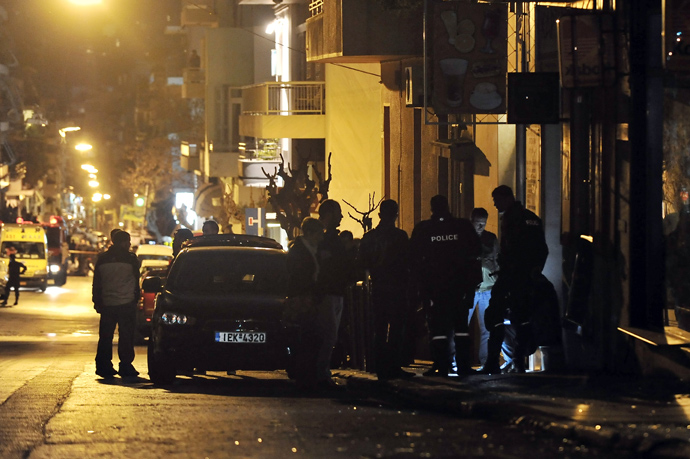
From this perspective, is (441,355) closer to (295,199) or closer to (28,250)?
(295,199)

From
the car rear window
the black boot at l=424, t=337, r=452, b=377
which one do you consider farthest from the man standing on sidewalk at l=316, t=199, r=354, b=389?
the car rear window

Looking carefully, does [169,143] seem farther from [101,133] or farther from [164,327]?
[164,327]

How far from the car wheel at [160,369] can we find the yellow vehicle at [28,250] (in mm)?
42126

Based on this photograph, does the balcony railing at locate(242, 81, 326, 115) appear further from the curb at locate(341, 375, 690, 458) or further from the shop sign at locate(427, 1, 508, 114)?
the curb at locate(341, 375, 690, 458)

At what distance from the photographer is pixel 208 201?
2434 inches

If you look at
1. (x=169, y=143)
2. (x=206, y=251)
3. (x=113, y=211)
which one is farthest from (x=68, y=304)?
(x=113, y=211)

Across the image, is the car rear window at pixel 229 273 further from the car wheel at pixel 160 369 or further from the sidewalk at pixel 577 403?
the sidewalk at pixel 577 403

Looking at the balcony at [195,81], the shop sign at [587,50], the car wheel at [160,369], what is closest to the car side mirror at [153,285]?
the car wheel at [160,369]

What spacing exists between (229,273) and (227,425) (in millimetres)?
5191

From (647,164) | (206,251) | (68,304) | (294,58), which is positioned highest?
(294,58)

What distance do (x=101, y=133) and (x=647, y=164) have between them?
A: 136 m

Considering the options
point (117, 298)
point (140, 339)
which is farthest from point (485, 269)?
point (140, 339)

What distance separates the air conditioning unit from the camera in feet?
69.3

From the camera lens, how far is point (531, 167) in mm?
16125
